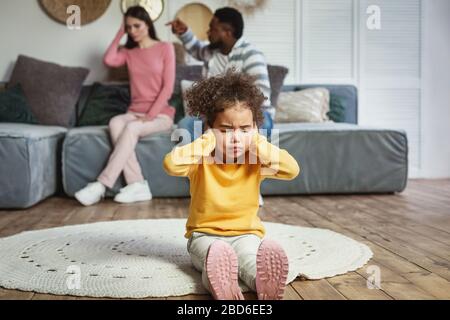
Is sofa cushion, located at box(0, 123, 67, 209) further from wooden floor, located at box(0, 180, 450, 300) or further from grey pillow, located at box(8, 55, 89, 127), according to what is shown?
grey pillow, located at box(8, 55, 89, 127)

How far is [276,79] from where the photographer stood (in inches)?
156

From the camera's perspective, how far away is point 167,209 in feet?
9.52

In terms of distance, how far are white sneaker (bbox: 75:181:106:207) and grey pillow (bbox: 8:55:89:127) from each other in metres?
0.88

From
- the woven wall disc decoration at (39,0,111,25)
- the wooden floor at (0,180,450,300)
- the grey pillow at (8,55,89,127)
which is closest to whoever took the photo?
the wooden floor at (0,180,450,300)

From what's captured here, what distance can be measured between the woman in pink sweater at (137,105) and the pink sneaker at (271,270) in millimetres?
1875

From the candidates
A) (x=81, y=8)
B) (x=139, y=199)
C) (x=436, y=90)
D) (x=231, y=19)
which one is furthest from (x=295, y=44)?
(x=139, y=199)

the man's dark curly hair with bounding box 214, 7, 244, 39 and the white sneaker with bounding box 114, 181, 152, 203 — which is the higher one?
the man's dark curly hair with bounding box 214, 7, 244, 39

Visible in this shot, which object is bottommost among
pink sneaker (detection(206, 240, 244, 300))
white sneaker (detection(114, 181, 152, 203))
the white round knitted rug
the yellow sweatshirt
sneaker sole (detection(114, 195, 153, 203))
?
sneaker sole (detection(114, 195, 153, 203))

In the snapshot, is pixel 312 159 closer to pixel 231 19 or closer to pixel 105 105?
pixel 231 19

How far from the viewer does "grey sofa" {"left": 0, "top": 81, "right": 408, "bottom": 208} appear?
3.27m

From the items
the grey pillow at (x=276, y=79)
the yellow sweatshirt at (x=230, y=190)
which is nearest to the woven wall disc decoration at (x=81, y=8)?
the grey pillow at (x=276, y=79)

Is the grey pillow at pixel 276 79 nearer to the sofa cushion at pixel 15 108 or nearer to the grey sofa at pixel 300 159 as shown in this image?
the grey sofa at pixel 300 159

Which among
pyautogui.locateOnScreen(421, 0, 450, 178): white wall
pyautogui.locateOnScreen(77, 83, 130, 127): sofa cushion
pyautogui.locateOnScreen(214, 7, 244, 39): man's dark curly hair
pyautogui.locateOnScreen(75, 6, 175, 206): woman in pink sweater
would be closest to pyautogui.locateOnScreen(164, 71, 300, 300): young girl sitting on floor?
pyautogui.locateOnScreen(214, 7, 244, 39): man's dark curly hair
